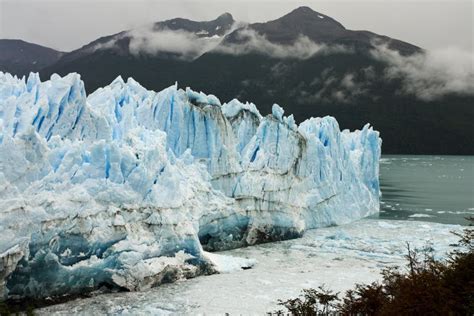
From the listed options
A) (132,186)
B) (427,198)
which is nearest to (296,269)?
(132,186)

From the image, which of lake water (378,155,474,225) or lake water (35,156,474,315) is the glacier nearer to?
lake water (35,156,474,315)

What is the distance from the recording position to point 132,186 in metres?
13.1

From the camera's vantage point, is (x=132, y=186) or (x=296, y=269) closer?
(x=132, y=186)

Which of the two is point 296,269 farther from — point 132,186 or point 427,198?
point 427,198

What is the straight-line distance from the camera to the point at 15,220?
10.6m

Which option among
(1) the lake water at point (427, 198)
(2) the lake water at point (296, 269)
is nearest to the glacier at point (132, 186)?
(2) the lake water at point (296, 269)

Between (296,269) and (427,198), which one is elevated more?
(296,269)

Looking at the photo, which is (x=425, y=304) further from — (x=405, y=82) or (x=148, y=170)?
(x=405, y=82)

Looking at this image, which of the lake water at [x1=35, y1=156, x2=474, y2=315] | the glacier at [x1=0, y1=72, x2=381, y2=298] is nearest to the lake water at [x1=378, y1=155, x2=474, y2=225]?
the lake water at [x1=35, y1=156, x2=474, y2=315]

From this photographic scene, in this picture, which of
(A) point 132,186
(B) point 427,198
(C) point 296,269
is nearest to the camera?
(A) point 132,186

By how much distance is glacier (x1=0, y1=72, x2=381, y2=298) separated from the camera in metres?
11.1

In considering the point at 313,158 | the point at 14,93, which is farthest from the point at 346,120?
the point at 14,93

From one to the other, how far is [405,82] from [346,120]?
30.4 metres

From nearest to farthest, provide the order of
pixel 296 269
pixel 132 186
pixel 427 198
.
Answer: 1. pixel 132 186
2. pixel 296 269
3. pixel 427 198
